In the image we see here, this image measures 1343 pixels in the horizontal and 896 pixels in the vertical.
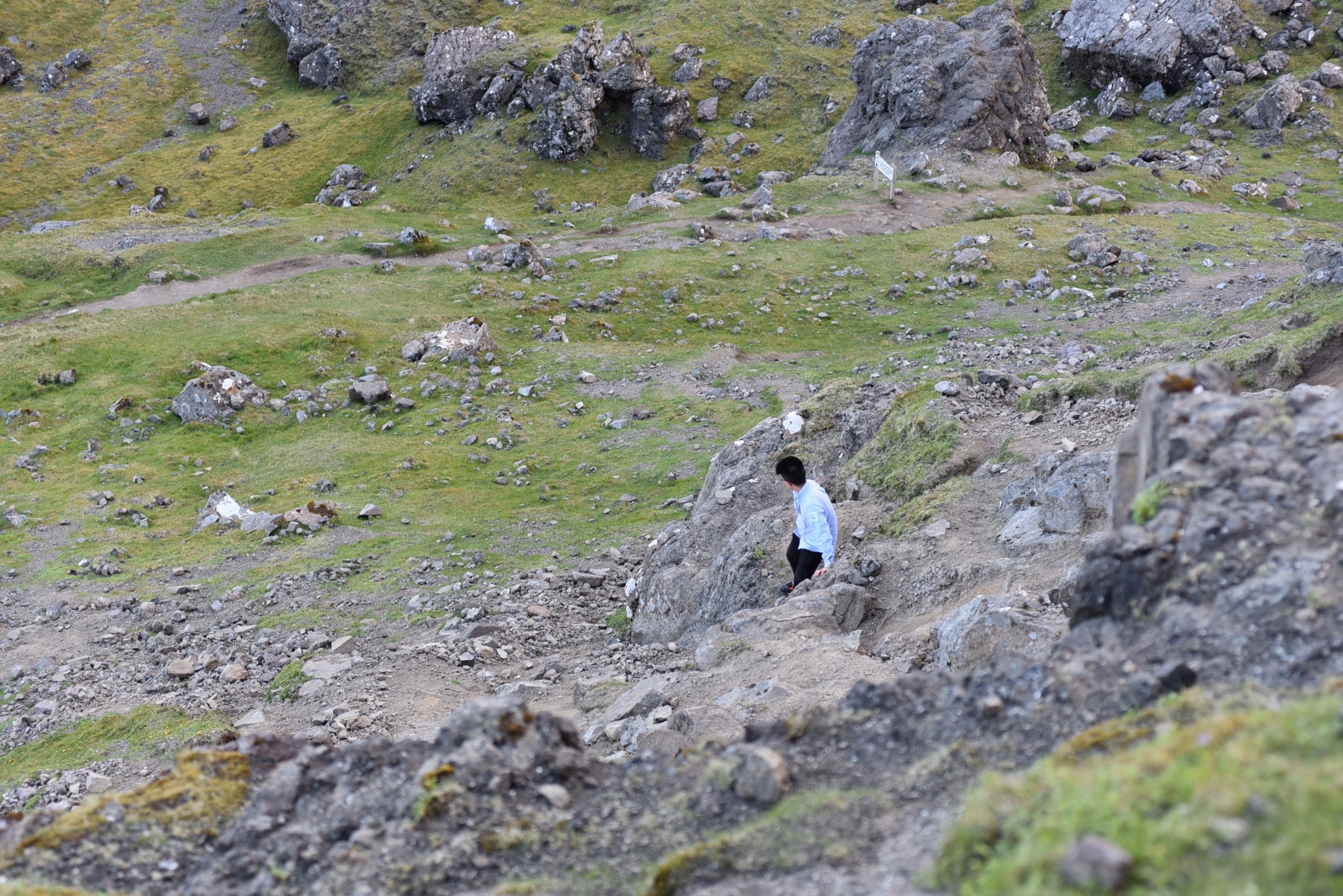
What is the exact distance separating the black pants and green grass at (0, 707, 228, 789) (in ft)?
30.5

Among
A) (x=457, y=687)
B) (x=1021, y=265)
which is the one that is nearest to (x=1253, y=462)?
(x=457, y=687)

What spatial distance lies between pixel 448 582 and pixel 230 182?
67260 mm

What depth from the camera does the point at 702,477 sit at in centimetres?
2548

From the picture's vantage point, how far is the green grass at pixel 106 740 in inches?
585

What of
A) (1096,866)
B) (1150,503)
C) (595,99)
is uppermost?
(595,99)

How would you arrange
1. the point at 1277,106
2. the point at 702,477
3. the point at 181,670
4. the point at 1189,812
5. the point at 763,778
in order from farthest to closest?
the point at 1277,106, the point at 702,477, the point at 181,670, the point at 763,778, the point at 1189,812

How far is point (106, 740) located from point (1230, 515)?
53.7ft

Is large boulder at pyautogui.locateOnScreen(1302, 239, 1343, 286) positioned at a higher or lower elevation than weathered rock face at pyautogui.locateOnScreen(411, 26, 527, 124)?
lower

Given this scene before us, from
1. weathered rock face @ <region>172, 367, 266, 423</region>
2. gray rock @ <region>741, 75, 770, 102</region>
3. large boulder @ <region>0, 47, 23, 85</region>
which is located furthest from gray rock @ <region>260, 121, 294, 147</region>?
weathered rock face @ <region>172, 367, 266, 423</region>

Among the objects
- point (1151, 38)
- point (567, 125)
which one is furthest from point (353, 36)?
point (1151, 38)

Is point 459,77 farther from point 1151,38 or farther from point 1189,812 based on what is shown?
point 1189,812

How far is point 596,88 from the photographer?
69875 mm

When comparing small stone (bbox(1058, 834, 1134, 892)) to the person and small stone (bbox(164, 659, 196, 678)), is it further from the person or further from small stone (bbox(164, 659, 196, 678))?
small stone (bbox(164, 659, 196, 678))

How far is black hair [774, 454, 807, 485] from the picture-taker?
45.1 feet
